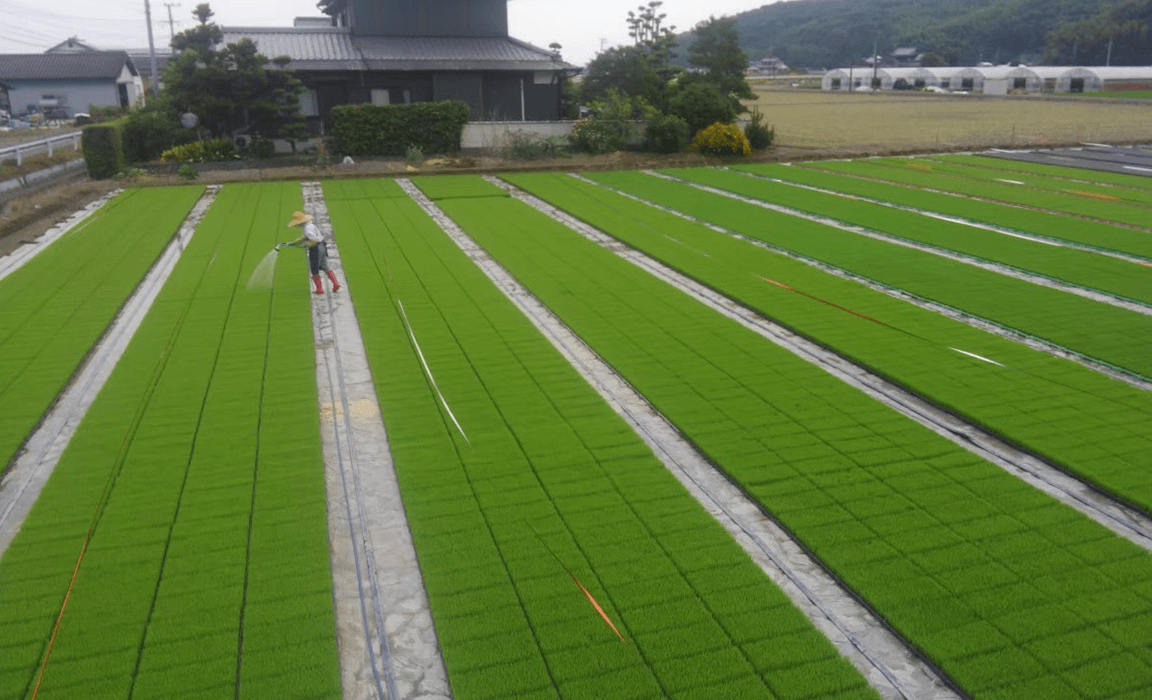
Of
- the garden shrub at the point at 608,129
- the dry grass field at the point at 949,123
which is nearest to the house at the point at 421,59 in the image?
the garden shrub at the point at 608,129

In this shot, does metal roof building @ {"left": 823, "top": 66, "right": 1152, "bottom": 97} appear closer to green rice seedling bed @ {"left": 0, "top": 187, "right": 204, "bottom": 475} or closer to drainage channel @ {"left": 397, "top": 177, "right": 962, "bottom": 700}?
green rice seedling bed @ {"left": 0, "top": 187, "right": 204, "bottom": 475}

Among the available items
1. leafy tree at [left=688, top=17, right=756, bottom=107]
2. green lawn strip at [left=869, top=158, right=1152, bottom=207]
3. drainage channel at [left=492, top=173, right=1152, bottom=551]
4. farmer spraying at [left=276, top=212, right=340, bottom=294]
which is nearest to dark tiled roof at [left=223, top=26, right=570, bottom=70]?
leafy tree at [left=688, top=17, right=756, bottom=107]

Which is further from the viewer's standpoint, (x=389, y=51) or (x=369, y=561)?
(x=389, y=51)

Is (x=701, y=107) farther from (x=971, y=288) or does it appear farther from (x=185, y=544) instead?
(x=185, y=544)

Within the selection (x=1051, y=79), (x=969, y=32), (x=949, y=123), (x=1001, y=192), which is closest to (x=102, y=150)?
(x=1001, y=192)

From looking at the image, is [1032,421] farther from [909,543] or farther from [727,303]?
[727,303]
